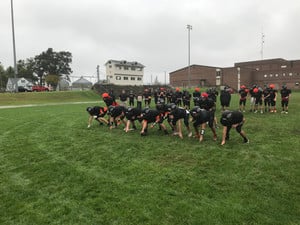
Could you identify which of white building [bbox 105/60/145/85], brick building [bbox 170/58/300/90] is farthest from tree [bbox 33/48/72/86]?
brick building [bbox 170/58/300/90]

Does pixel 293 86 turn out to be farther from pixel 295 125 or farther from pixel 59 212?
pixel 59 212

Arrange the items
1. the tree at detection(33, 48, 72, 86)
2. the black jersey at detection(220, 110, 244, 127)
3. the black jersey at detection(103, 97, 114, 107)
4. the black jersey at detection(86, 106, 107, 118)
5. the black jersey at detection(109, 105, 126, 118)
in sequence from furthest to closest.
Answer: the tree at detection(33, 48, 72, 86)
the black jersey at detection(103, 97, 114, 107)
the black jersey at detection(86, 106, 107, 118)
the black jersey at detection(109, 105, 126, 118)
the black jersey at detection(220, 110, 244, 127)

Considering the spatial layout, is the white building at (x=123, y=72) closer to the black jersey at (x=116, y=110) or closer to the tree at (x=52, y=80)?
the tree at (x=52, y=80)

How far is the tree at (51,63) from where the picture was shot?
74.4 m

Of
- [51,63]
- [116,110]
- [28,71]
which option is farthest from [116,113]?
[28,71]

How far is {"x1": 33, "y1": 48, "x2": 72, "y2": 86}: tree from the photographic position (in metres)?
74.4

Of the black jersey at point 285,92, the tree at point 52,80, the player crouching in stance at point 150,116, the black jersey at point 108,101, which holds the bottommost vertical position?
the player crouching in stance at point 150,116

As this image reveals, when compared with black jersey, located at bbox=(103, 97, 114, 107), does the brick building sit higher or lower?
higher

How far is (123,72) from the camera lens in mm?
65125

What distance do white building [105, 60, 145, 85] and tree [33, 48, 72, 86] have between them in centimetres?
2007

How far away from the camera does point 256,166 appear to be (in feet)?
18.1

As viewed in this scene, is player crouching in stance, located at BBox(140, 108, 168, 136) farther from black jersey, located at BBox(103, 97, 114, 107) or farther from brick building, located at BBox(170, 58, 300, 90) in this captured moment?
brick building, located at BBox(170, 58, 300, 90)

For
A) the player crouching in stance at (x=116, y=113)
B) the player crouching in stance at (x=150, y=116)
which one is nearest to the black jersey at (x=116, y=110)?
the player crouching in stance at (x=116, y=113)

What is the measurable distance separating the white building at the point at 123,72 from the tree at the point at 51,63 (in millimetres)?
20072
